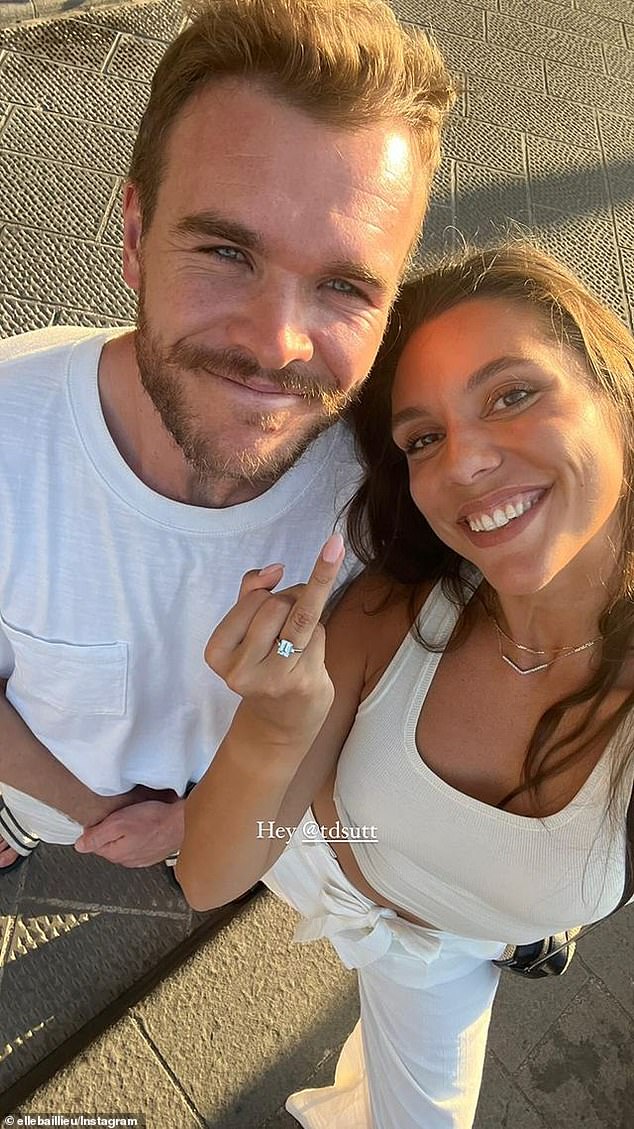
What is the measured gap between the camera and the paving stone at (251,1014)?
2250mm

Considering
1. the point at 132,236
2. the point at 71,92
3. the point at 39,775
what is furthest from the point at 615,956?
the point at 71,92

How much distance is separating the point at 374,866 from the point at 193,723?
0.54 m

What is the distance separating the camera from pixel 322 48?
4.14 ft

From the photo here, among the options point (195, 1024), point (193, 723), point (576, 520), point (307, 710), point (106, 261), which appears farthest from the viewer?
point (106, 261)

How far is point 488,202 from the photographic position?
428 cm

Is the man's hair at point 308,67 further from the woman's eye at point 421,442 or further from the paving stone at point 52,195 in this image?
the paving stone at point 52,195

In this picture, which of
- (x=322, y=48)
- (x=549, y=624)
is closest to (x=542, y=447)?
(x=549, y=624)

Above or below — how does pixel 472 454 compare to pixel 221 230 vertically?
below

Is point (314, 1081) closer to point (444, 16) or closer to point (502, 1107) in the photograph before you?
point (502, 1107)

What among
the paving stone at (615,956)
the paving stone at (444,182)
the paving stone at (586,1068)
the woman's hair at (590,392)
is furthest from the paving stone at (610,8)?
the paving stone at (586,1068)

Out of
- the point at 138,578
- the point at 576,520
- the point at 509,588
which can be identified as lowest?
the point at 138,578

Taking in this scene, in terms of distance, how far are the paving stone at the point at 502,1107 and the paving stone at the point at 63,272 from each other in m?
3.19

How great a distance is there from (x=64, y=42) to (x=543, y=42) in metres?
3.23

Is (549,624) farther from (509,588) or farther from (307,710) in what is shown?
(307,710)
